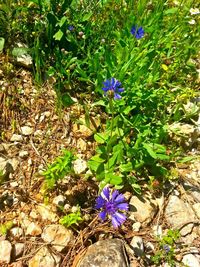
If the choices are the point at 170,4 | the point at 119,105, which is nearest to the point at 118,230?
the point at 119,105

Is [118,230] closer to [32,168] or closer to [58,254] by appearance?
[58,254]

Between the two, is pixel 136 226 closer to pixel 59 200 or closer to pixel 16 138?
pixel 59 200

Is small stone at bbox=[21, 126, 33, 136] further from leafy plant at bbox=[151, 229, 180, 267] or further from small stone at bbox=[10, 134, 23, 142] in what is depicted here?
leafy plant at bbox=[151, 229, 180, 267]

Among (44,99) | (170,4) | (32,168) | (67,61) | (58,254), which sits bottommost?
(58,254)

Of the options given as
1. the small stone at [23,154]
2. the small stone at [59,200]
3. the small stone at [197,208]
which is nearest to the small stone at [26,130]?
the small stone at [23,154]

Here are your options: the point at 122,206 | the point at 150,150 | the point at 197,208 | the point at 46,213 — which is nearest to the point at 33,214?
the point at 46,213
